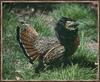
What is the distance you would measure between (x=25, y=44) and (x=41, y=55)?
0.35 metres

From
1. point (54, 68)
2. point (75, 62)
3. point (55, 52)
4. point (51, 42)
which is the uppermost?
point (51, 42)

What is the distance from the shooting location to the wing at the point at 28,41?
7125 mm

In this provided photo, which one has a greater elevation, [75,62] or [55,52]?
[55,52]

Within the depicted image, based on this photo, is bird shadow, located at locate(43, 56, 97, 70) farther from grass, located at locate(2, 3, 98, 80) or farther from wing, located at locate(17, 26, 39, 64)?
wing, located at locate(17, 26, 39, 64)

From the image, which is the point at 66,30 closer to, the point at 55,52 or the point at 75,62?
the point at 55,52

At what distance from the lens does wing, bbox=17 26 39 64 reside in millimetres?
7125

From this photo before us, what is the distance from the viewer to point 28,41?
23.5 feet

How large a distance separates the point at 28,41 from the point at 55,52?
53cm

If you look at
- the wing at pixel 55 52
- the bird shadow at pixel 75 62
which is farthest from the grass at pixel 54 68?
the wing at pixel 55 52

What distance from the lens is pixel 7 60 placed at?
7.05 metres

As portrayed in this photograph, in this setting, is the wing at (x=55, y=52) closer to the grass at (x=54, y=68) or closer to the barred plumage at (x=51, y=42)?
the barred plumage at (x=51, y=42)

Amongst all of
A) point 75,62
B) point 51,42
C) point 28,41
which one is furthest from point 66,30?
point 28,41

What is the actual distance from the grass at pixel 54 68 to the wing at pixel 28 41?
74 millimetres

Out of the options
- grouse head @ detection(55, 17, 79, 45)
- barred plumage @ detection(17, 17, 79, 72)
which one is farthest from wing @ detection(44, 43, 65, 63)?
grouse head @ detection(55, 17, 79, 45)
